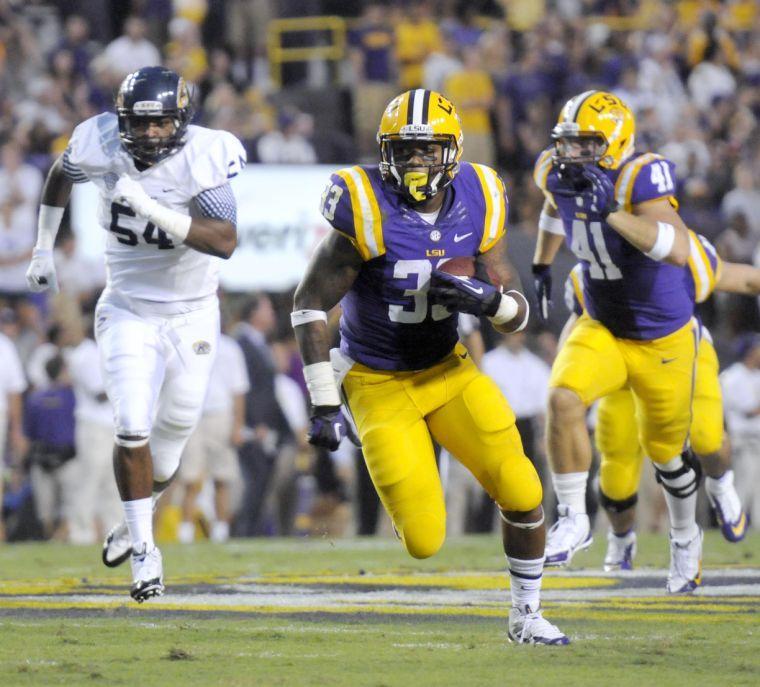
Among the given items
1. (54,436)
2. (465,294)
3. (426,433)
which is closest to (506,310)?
(465,294)

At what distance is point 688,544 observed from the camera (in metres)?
6.19

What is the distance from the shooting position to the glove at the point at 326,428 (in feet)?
14.9

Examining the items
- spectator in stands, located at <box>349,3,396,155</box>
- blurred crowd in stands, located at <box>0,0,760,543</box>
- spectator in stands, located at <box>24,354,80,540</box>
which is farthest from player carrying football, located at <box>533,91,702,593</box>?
spectator in stands, located at <box>349,3,396,155</box>

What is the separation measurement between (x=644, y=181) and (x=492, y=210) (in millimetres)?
1353

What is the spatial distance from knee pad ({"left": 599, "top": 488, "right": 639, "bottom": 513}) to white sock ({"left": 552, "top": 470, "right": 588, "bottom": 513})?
0.52m

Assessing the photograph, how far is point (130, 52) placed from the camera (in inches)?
498

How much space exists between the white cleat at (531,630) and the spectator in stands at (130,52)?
866 centimetres

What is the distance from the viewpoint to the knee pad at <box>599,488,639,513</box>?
6719 mm

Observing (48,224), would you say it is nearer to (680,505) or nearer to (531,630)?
(531,630)

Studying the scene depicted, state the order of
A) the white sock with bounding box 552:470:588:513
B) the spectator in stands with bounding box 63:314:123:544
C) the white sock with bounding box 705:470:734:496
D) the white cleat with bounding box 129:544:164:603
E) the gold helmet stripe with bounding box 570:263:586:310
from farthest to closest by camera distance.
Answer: the spectator in stands with bounding box 63:314:123:544 → the white sock with bounding box 705:470:734:496 → the gold helmet stripe with bounding box 570:263:586:310 → the white sock with bounding box 552:470:588:513 → the white cleat with bounding box 129:544:164:603

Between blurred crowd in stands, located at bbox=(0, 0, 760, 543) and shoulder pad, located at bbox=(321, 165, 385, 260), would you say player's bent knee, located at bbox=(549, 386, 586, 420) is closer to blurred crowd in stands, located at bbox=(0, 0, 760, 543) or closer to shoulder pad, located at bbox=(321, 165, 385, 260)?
blurred crowd in stands, located at bbox=(0, 0, 760, 543)

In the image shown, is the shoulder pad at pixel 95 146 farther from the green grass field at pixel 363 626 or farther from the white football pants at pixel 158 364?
the green grass field at pixel 363 626

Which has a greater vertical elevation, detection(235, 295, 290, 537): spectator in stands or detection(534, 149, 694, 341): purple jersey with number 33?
detection(534, 149, 694, 341): purple jersey with number 33

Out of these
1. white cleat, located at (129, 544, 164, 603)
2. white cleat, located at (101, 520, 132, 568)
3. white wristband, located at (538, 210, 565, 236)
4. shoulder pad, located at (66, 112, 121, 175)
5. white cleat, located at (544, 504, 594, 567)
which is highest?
shoulder pad, located at (66, 112, 121, 175)
